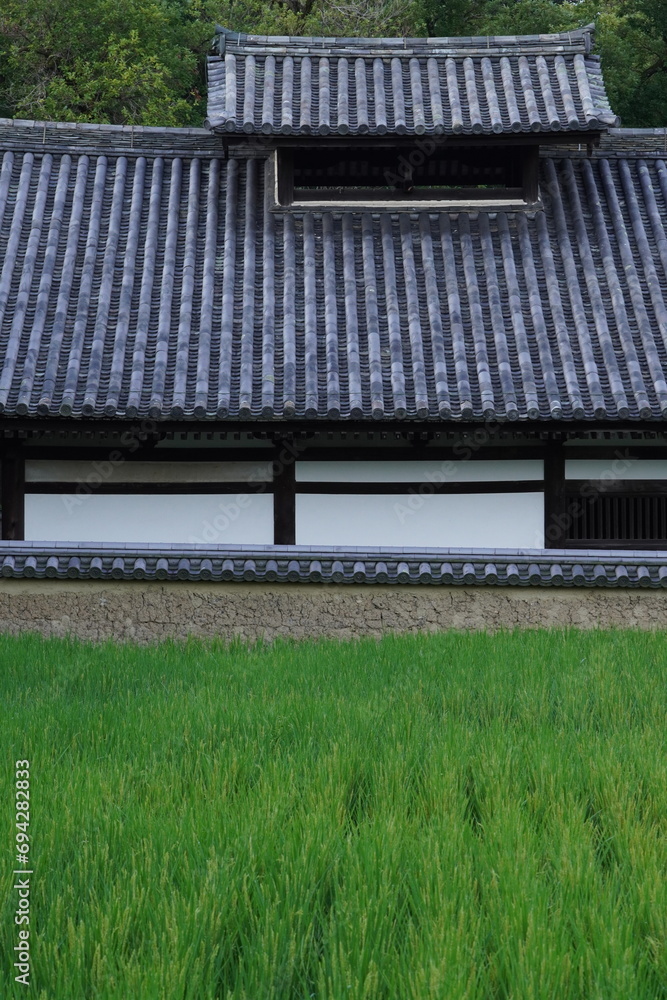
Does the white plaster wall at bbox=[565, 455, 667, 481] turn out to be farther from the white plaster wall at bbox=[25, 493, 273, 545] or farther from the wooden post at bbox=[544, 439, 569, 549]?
the white plaster wall at bbox=[25, 493, 273, 545]

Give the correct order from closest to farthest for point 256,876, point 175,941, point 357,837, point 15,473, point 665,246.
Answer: point 175,941, point 256,876, point 357,837, point 15,473, point 665,246

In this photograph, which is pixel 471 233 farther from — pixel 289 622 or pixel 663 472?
pixel 289 622

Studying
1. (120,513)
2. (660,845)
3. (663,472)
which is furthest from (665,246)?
(660,845)

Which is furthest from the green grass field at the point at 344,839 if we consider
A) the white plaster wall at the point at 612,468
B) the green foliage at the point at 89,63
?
the green foliage at the point at 89,63

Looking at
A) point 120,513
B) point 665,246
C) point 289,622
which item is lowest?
point 289,622

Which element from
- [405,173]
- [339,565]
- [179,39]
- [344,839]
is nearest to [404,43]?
[405,173]

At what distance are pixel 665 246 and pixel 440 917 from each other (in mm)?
8013

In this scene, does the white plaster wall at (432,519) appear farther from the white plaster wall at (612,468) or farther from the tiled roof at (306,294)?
the tiled roof at (306,294)

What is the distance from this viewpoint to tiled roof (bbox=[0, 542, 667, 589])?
693 centimetres

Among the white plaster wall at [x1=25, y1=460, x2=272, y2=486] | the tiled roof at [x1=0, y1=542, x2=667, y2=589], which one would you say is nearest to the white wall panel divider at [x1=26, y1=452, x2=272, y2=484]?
the white plaster wall at [x1=25, y1=460, x2=272, y2=486]

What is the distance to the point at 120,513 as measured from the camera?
304 inches

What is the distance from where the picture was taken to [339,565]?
6969 mm

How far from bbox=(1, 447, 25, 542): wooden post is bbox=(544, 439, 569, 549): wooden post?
4.31 metres

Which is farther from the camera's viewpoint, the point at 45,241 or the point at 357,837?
the point at 45,241
